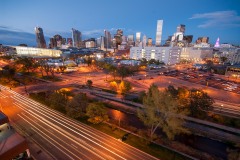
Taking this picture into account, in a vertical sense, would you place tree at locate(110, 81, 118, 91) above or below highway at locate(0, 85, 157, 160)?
above

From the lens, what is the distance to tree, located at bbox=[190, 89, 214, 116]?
107 ft

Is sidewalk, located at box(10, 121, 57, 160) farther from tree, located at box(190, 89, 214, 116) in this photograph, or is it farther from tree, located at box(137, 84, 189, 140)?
tree, located at box(190, 89, 214, 116)

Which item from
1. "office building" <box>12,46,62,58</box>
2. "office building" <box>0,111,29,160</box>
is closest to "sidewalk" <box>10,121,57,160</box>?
"office building" <box>0,111,29,160</box>

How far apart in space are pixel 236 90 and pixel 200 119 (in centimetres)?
3902

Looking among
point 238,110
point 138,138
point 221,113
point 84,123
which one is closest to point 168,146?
point 138,138

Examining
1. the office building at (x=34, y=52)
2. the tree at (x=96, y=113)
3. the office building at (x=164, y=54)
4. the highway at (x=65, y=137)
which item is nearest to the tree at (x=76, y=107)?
the highway at (x=65, y=137)

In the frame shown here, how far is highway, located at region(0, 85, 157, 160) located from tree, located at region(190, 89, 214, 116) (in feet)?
61.4

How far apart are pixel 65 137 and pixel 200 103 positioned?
3256 centimetres

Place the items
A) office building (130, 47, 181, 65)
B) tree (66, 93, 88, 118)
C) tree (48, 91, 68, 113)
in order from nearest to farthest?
tree (66, 93, 88, 118) < tree (48, 91, 68, 113) < office building (130, 47, 181, 65)

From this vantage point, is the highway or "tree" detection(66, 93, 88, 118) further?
"tree" detection(66, 93, 88, 118)

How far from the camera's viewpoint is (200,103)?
32.8m

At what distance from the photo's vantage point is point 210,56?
164375mm

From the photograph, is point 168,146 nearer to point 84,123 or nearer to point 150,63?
point 84,123

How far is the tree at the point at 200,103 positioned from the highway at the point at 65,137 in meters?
18.7
